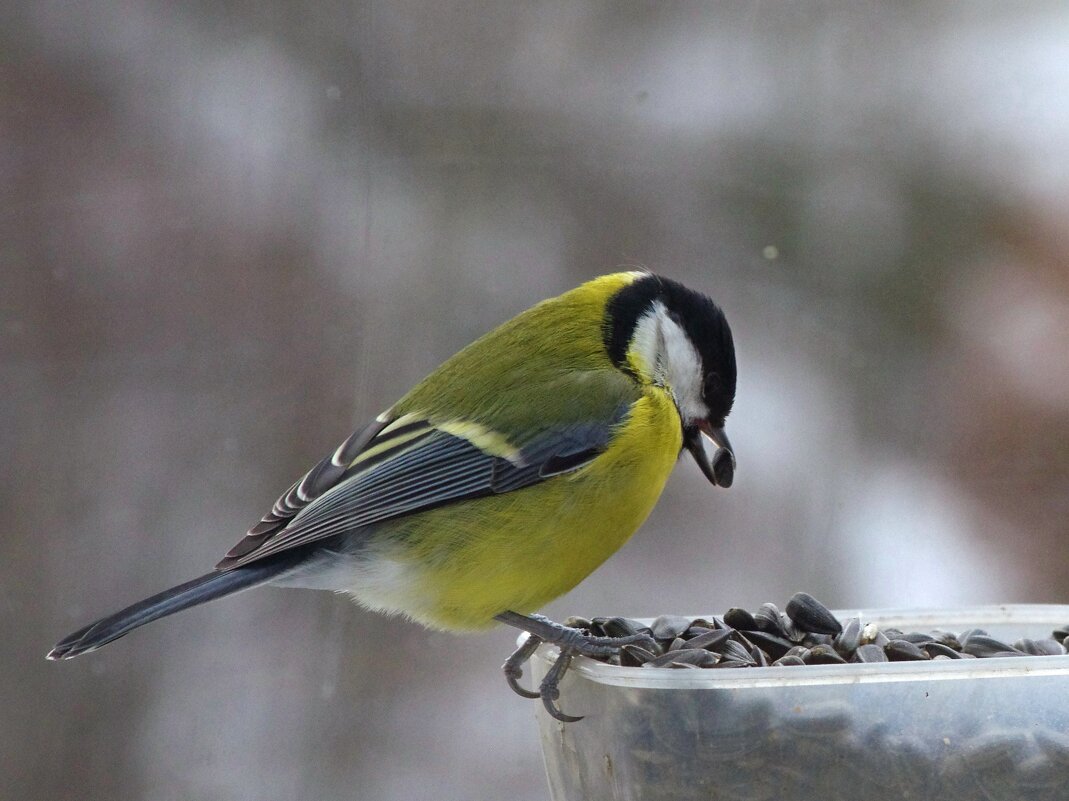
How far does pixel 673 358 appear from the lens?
1.92 m

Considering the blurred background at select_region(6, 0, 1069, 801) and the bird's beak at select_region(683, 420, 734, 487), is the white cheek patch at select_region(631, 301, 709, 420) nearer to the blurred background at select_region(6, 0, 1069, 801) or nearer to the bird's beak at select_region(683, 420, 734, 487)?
the bird's beak at select_region(683, 420, 734, 487)

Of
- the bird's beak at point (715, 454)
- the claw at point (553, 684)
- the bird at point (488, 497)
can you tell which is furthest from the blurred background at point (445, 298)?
the claw at point (553, 684)

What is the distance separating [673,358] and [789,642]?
596 mm

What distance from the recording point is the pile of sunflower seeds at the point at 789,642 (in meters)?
1.36

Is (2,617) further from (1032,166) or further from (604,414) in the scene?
(1032,166)

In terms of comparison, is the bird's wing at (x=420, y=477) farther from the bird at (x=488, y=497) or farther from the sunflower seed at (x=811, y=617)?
the sunflower seed at (x=811, y=617)

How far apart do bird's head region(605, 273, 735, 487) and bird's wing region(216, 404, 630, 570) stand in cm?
21

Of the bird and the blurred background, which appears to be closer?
the bird

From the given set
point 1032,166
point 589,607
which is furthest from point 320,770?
point 1032,166

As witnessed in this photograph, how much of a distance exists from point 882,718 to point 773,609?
0.39 meters

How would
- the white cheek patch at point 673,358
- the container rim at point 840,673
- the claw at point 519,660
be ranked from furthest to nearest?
1. the white cheek patch at point 673,358
2. the claw at point 519,660
3. the container rim at point 840,673

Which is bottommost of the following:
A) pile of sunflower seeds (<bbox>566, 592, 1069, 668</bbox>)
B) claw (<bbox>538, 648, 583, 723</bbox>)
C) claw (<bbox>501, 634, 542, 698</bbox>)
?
claw (<bbox>501, 634, 542, 698</bbox>)

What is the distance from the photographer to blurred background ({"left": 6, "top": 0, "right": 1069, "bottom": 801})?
259 cm

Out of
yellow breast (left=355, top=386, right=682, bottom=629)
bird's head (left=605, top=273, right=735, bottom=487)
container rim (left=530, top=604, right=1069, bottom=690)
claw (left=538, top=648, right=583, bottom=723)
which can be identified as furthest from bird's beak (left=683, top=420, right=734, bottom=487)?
container rim (left=530, top=604, right=1069, bottom=690)
